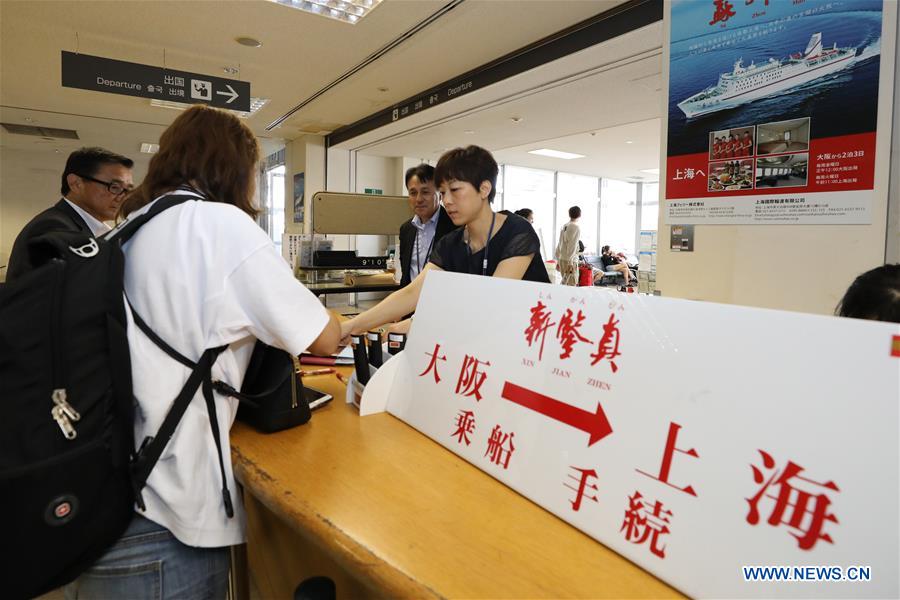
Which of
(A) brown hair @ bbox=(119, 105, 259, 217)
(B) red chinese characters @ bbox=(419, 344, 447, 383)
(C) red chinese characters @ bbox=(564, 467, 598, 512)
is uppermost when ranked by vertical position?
(A) brown hair @ bbox=(119, 105, 259, 217)

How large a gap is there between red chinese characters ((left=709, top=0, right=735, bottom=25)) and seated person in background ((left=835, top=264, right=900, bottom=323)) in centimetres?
131

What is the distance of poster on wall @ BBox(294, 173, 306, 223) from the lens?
28.0 feet

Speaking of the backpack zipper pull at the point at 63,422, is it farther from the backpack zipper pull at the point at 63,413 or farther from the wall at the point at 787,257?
the wall at the point at 787,257

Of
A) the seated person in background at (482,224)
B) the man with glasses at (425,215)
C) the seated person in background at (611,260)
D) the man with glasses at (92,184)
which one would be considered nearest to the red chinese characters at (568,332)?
the seated person in background at (482,224)

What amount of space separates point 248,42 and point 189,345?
174 inches

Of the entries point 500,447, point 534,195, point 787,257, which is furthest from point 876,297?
point 534,195

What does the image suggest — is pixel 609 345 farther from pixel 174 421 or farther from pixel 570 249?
pixel 570 249

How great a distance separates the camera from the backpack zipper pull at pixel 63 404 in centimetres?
68

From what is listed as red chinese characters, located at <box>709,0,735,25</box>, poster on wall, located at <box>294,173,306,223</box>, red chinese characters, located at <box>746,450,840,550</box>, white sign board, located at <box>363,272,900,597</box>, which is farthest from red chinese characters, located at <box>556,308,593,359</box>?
poster on wall, located at <box>294,173,306,223</box>

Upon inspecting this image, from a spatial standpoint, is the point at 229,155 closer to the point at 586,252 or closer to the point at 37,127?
the point at 37,127

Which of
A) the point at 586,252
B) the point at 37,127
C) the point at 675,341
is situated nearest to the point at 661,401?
the point at 675,341

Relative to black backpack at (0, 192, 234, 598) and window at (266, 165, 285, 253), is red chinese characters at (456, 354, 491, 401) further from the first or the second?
window at (266, 165, 285, 253)

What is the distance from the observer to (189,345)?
804mm

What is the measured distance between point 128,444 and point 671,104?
7.19 feet
